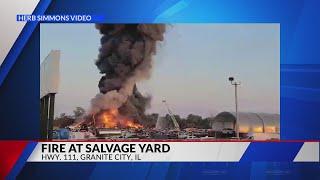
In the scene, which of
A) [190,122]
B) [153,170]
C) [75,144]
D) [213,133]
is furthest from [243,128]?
[75,144]

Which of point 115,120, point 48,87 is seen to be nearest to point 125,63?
point 115,120

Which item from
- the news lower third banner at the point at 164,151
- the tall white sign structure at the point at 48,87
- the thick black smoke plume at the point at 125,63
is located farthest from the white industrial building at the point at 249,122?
the tall white sign structure at the point at 48,87

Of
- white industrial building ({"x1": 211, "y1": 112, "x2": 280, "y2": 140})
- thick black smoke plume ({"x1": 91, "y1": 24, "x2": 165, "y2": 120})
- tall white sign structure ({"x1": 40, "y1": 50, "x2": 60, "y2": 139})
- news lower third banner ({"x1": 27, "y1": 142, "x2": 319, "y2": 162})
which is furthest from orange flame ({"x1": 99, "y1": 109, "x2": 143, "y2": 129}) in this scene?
white industrial building ({"x1": 211, "y1": 112, "x2": 280, "y2": 140})

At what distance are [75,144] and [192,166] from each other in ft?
2.86

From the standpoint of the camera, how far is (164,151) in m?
2.43

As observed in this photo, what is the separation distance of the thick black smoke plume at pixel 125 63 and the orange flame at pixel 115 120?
0.03 meters

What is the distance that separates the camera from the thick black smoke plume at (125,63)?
238 cm

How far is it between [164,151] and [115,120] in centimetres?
42

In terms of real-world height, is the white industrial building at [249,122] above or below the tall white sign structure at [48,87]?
below

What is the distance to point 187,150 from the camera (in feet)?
7.99

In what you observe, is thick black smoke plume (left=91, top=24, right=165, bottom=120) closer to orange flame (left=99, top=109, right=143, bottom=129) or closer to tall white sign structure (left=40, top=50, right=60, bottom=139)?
orange flame (left=99, top=109, right=143, bottom=129)

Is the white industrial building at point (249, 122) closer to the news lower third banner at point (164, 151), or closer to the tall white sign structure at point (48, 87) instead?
the news lower third banner at point (164, 151)

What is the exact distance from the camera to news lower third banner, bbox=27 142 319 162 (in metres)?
2.43

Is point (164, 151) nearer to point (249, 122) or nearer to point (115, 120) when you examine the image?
point (115, 120)
